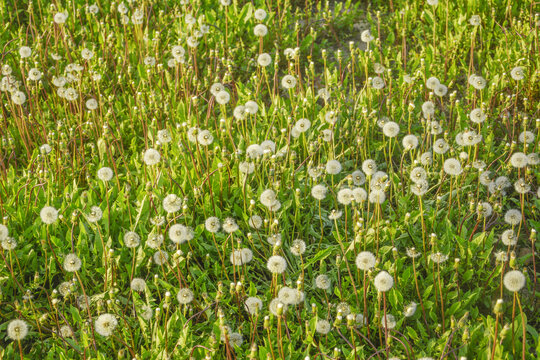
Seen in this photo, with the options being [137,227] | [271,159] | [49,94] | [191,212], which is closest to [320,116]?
[271,159]

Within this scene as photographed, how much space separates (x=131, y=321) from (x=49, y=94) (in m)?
2.32

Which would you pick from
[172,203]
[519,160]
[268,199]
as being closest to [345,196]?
[268,199]

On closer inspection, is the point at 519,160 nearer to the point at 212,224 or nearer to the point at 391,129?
the point at 391,129

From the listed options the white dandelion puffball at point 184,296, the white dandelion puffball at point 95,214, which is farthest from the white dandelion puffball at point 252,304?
the white dandelion puffball at point 95,214

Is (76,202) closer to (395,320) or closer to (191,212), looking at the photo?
(191,212)

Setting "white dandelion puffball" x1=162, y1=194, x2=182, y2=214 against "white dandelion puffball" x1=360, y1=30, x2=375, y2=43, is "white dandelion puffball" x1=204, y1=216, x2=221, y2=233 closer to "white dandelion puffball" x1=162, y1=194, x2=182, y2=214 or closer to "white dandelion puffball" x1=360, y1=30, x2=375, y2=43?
"white dandelion puffball" x1=162, y1=194, x2=182, y2=214

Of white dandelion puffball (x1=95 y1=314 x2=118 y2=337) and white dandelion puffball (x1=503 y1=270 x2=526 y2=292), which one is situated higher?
white dandelion puffball (x1=503 y1=270 x2=526 y2=292)

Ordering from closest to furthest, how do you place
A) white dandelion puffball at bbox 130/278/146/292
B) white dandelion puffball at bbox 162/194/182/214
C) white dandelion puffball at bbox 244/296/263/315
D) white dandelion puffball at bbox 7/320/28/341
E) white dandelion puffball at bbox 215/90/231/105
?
white dandelion puffball at bbox 7/320/28/341 < white dandelion puffball at bbox 244/296/263/315 < white dandelion puffball at bbox 130/278/146/292 < white dandelion puffball at bbox 162/194/182/214 < white dandelion puffball at bbox 215/90/231/105

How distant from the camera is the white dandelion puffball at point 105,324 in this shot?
2.34 meters

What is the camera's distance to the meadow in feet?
8.16

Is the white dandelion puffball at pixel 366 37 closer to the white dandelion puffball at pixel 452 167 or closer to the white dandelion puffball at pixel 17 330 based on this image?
the white dandelion puffball at pixel 452 167

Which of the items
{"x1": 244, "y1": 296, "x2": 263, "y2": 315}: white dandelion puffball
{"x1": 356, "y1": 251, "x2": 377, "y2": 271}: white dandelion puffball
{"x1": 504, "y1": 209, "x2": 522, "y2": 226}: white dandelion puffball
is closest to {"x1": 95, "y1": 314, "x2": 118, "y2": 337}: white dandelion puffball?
{"x1": 244, "y1": 296, "x2": 263, "y2": 315}: white dandelion puffball

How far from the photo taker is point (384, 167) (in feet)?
11.8

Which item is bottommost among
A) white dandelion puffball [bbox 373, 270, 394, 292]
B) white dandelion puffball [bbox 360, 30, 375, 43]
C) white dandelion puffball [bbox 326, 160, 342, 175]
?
white dandelion puffball [bbox 326, 160, 342, 175]
